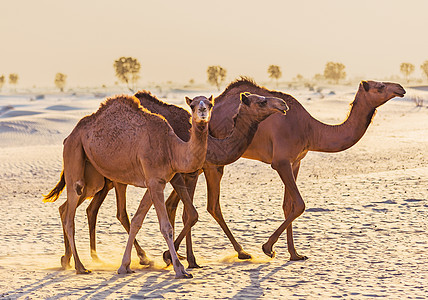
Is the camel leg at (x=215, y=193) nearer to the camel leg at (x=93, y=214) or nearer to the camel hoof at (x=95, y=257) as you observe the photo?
the camel leg at (x=93, y=214)

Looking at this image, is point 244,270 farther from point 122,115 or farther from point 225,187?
point 225,187

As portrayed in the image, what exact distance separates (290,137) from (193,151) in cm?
210

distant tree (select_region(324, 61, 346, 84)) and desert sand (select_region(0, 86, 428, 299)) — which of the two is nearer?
desert sand (select_region(0, 86, 428, 299))

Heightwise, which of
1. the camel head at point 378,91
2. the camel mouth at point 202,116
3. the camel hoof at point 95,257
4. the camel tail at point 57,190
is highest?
the camel head at point 378,91

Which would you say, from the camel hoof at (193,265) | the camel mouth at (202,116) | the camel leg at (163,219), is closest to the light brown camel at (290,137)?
the camel hoof at (193,265)

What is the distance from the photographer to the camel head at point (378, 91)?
8.86m

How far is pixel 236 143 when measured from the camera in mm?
7836

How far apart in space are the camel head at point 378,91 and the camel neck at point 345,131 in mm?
84

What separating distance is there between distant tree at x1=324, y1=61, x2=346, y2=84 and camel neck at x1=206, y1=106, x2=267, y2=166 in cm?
10896

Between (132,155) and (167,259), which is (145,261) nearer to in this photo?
(167,259)

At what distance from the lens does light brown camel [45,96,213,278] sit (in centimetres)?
750

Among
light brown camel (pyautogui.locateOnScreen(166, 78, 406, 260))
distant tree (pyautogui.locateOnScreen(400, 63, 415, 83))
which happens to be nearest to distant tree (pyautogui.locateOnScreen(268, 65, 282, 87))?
distant tree (pyautogui.locateOnScreen(400, 63, 415, 83))

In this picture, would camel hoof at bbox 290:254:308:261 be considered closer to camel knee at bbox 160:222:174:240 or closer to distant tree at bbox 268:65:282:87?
camel knee at bbox 160:222:174:240

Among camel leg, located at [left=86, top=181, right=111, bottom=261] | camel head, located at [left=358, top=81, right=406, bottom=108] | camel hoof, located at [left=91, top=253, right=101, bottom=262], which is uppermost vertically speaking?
camel head, located at [left=358, top=81, right=406, bottom=108]
